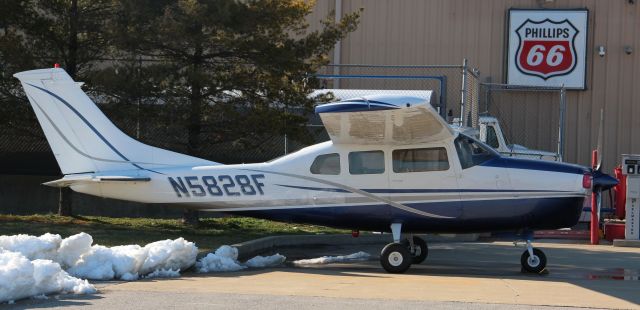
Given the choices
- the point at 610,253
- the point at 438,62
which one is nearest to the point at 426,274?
the point at 610,253

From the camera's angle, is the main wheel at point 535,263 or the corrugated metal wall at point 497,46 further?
the corrugated metal wall at point 497,46

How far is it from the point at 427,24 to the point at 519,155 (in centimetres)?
576

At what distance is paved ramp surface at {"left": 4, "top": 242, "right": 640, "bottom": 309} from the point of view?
8914 mm

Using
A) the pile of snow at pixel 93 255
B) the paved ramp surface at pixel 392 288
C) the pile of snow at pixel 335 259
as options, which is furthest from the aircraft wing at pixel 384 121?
the pile of snow at pixel 93 255

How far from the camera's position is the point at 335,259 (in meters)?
13.7

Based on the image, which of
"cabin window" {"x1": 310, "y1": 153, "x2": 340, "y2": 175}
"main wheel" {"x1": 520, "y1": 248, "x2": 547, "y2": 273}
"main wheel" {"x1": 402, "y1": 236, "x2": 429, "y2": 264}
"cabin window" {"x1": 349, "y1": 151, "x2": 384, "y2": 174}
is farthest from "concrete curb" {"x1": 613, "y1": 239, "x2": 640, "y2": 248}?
"cabin window" {"x1": 310, "y1": 153, "x2": 340, "y2": 175}

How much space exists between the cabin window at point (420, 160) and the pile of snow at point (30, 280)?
187 inches

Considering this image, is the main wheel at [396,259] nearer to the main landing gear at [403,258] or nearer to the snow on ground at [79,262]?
the main landing gear at [403,258]

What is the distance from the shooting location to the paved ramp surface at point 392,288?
29.2 ft

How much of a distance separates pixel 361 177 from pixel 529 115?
39.9ft

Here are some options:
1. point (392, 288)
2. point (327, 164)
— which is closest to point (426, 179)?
point (327, 164)

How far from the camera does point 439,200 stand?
12.5 metres

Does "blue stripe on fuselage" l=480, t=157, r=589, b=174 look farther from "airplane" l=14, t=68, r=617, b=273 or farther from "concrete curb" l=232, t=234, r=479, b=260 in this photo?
"concrete curb" l=232, t=234, r=479, b=260

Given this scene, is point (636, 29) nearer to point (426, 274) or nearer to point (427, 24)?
point (427, 24)
